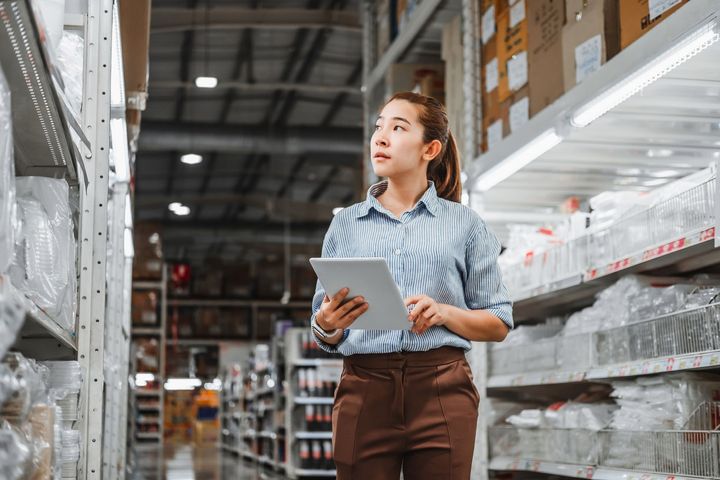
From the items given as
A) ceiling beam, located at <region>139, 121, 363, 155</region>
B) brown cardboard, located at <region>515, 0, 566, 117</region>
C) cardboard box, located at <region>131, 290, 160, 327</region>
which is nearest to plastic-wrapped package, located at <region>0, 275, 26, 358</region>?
brown cardboard, located at <region>515, 0, 566, 117</region>

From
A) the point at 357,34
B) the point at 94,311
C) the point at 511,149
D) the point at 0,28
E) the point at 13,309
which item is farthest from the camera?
the point at 357,34

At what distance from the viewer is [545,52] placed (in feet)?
13.3

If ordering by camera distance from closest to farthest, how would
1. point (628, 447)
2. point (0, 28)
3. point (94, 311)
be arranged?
point (0, 28), point (94, 311), point (628, 447)

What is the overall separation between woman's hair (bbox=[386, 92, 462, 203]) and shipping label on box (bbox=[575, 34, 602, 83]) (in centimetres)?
147

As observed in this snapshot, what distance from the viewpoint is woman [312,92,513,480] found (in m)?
1.89

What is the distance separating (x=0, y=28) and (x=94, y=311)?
990 millimetres

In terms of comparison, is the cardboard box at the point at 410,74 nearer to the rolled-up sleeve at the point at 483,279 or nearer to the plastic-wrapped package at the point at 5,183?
the rolled-up sleeve at the point at 483,279

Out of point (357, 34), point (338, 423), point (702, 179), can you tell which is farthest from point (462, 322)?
point (357, 34)

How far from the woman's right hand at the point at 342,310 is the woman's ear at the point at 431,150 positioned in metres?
0.44

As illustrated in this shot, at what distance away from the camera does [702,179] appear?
3.13 m

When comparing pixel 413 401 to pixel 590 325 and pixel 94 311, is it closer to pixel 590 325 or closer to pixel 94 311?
pixel 94 311

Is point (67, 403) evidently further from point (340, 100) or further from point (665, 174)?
point (340, 100)

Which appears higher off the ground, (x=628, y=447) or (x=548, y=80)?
(x=548, y=80)

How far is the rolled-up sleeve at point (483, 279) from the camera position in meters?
2.02
